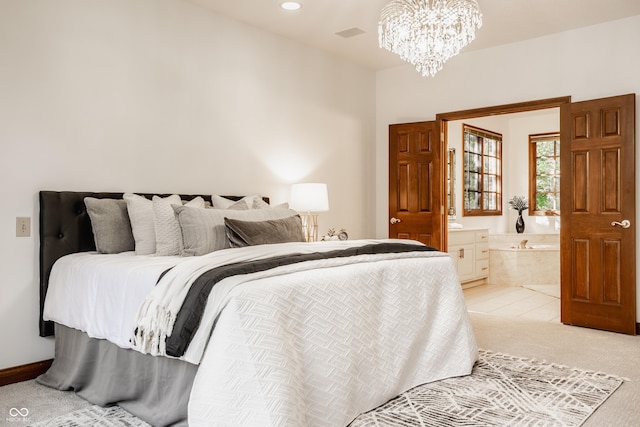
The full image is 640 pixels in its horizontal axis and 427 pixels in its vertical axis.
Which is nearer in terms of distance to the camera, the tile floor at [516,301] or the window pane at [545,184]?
the tile floor at [516,301]

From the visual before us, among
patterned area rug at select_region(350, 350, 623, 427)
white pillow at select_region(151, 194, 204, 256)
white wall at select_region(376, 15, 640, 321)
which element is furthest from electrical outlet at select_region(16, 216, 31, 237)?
white wall at select_region(376, 15, 640, 321)

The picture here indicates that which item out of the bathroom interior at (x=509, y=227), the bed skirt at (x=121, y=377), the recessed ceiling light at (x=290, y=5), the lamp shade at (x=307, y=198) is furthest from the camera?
the bathroom interior at (x=509, y=227)

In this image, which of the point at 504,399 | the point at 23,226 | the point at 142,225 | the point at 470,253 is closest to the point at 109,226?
the point at 142,225

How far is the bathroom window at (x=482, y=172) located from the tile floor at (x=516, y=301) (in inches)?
53.1

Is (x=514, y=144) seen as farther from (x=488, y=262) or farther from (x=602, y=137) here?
(x=602, y=137)

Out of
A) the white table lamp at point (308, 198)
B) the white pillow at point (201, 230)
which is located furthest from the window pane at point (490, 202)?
the white pillow at point (201, 230)

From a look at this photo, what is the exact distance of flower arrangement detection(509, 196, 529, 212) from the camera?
8.44m

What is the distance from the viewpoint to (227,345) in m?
1.93

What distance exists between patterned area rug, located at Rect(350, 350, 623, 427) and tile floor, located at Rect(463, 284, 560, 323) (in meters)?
1.91

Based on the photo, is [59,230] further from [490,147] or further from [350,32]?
[490,147]

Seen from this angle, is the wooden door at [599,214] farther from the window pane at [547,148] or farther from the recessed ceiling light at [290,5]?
the window pane at [547,148]

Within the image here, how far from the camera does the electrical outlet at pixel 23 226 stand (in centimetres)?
308

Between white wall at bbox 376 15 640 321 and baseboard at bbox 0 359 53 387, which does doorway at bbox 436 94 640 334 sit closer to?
white wall at bbox 376 15 640 321

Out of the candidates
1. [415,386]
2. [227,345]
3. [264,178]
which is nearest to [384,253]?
[415,386]
